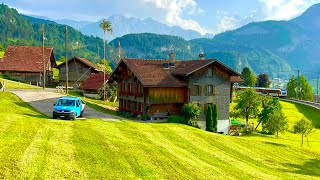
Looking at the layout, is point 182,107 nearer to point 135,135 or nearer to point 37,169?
point 135,135

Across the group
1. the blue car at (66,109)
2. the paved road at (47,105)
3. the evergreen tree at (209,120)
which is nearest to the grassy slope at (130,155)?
the blue car at (66,109)

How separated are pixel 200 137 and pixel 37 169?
1949 cm

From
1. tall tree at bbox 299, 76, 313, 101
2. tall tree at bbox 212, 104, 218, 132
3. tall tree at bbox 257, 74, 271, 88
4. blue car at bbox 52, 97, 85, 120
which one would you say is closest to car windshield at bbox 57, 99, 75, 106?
blue car at bbox 52, 97, 85, 120

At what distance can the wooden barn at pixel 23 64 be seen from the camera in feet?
276

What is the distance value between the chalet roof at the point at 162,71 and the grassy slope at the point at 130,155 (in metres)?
14.3

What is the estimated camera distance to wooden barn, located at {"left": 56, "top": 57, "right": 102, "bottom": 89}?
90.9 m

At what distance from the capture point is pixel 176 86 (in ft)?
167

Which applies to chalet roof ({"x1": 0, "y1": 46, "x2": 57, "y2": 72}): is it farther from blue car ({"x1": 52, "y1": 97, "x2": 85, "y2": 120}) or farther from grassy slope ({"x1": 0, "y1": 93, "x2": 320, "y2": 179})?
grassy slope ({"x1": 0, "y1": 93, "x2": 320, "y2": 179})

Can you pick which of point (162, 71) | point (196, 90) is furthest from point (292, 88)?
point (162, 71)

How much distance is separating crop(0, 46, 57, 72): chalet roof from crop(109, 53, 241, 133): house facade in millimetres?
35233

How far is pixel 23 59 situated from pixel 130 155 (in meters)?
69.8

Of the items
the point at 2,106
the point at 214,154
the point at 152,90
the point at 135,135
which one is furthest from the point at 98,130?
the point at 152,90

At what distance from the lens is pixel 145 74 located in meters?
51.0

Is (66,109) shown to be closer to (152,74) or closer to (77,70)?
(152,74)
